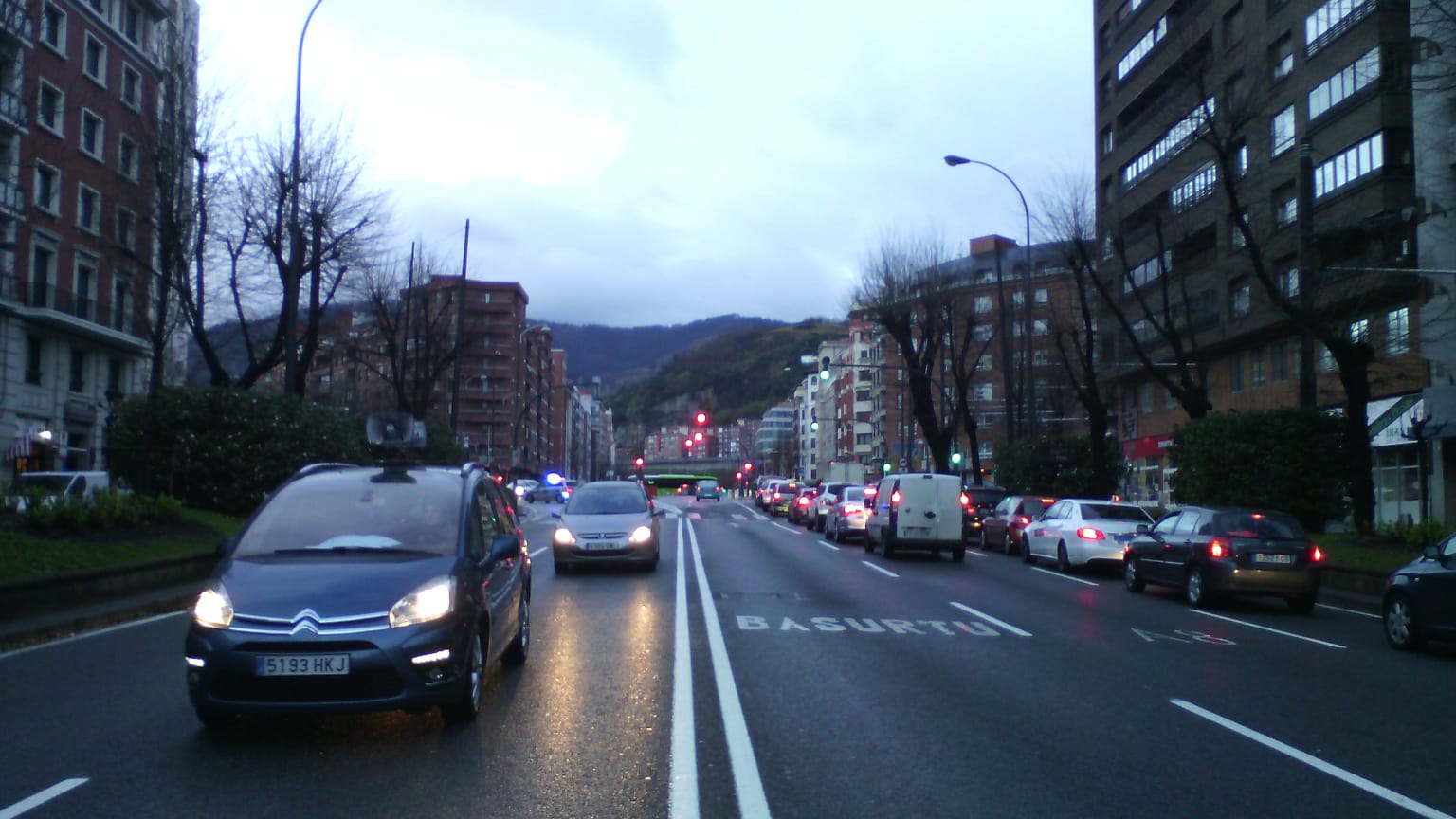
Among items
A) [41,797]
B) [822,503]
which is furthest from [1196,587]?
[822,503]

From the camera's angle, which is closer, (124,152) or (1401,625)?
(1401,625)

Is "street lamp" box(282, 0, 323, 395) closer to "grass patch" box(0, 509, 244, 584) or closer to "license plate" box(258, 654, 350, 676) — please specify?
"grass patch" box(0, 509, 244, 584)

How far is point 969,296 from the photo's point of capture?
48.5m

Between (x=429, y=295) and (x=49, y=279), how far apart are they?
12.5 m

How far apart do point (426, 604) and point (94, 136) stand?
4158 centimetres

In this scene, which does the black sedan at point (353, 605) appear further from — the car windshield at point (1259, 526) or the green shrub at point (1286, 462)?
the green shrub at point (1286, 462)

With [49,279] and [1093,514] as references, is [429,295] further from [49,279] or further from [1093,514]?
[1093,514]

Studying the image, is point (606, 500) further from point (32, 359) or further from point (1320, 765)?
point (32, 359)

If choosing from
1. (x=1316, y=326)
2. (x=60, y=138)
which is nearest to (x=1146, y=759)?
Result: (x=1316, y=326)

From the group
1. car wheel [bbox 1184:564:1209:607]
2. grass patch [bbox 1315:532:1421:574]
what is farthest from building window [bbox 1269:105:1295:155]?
car wheel [bbox 1184:564:1209:607]

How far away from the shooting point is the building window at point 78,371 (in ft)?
139

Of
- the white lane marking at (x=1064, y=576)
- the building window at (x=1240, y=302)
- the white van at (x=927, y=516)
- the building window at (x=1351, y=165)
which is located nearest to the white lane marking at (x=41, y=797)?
the white lane marking at (x=1064, y=576)

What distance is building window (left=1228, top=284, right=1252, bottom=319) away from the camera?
39938 millimetres

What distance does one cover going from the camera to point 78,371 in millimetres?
42750
